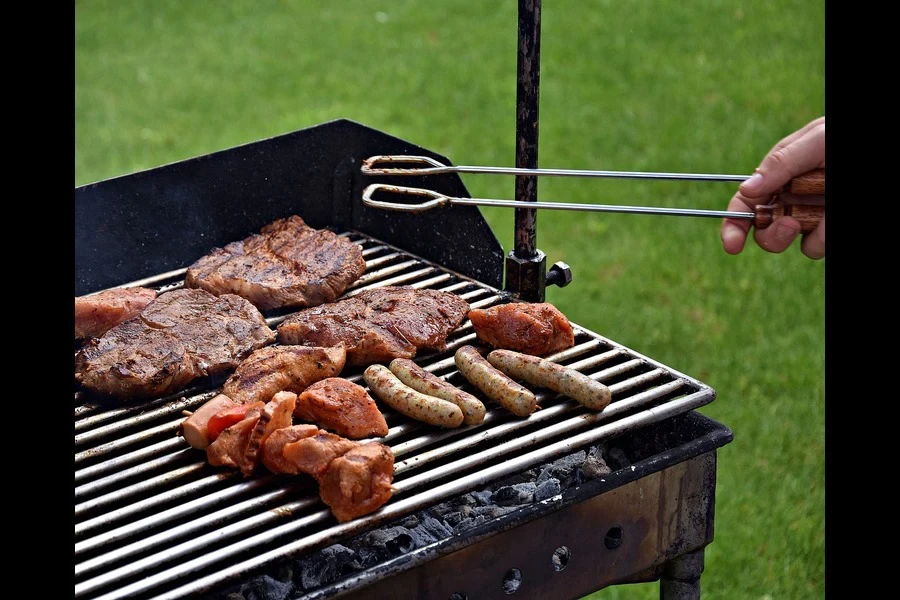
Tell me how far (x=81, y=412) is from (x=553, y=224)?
5.07 meters

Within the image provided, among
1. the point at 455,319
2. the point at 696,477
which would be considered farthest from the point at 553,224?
the point at 696,477

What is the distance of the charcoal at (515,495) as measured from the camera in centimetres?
272

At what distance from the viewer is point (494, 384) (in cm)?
272

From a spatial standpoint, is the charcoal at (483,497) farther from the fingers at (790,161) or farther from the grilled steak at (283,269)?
the fingers at (790,161)

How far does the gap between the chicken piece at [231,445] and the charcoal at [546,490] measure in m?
0.75

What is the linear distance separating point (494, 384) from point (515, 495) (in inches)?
12.1

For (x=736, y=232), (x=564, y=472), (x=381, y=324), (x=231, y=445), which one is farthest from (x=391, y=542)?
(x=736, y=232)

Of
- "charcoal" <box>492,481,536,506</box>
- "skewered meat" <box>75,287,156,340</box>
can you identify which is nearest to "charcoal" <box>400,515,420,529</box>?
"charcoal" <box>492,481,536,506</box>

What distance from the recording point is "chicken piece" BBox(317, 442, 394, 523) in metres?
2.26

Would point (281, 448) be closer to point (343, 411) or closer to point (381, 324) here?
point (343, 411)

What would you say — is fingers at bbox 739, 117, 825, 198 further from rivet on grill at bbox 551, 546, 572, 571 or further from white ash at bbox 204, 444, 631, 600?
rivet on grill at bbox 551, 546, 572, 571

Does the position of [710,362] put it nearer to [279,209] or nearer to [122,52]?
[279,209]

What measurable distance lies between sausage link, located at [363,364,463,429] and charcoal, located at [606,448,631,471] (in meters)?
0.60

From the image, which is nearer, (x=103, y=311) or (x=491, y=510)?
(x=491, y=510)
